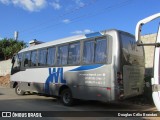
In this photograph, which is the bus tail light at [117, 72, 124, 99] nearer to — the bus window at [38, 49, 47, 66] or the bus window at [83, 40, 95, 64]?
the bus window at [83, 40, 95, 64]

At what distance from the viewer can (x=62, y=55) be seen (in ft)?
45.5

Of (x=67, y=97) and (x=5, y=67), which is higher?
(x=5, y=67)

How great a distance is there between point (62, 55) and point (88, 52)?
199 centimetres

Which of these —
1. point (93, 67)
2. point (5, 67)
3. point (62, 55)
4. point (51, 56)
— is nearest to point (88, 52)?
point (93, 67)

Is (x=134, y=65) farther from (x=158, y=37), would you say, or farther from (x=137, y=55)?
(x=158, y=37)

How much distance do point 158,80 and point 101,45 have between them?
5.32 metres

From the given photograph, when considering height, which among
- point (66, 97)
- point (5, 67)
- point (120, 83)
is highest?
point (5, 67)

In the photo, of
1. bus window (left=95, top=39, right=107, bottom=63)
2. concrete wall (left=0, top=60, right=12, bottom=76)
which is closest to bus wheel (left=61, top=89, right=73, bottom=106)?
bus window (left=95, top=39, right=107, bottom=63)

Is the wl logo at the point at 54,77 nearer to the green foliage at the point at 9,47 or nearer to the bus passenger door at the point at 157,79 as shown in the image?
the bus passenger door at the point at 157,79

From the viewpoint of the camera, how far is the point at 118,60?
432 inches

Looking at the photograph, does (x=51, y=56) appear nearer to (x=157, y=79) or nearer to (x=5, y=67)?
(x=157, y=79)

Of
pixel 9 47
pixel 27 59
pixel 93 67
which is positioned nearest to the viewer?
pixel 93 67

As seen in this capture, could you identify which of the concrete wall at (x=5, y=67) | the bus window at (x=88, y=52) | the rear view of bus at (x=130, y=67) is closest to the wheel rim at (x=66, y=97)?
the bus window at (x=88, y=52)

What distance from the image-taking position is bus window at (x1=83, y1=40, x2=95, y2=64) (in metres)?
12.1
